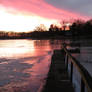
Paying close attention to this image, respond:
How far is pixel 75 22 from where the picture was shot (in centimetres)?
9288

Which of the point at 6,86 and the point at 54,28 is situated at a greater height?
the point at 54,28

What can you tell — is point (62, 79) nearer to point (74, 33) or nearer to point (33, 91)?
point (33, 91)

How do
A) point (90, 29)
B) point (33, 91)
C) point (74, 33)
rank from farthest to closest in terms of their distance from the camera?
point (74, 33) → point (90, 29) → point (33, 91)

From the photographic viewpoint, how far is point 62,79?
5133 mm

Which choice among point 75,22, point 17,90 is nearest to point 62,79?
point 17,90

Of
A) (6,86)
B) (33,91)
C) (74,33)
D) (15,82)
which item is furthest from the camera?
(74,33)

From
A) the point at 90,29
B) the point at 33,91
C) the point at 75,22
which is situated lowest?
the point at 33,91

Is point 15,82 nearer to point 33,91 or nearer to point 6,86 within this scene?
point 6,86

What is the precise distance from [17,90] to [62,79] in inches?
64.0

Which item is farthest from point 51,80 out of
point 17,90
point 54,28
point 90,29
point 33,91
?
point 54,28

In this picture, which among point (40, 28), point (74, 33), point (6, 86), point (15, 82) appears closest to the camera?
point (6, 86)

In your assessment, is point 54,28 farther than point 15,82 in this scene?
Yes

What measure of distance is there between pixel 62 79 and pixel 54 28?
9743 centimetres

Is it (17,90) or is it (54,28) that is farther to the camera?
(54,28)
